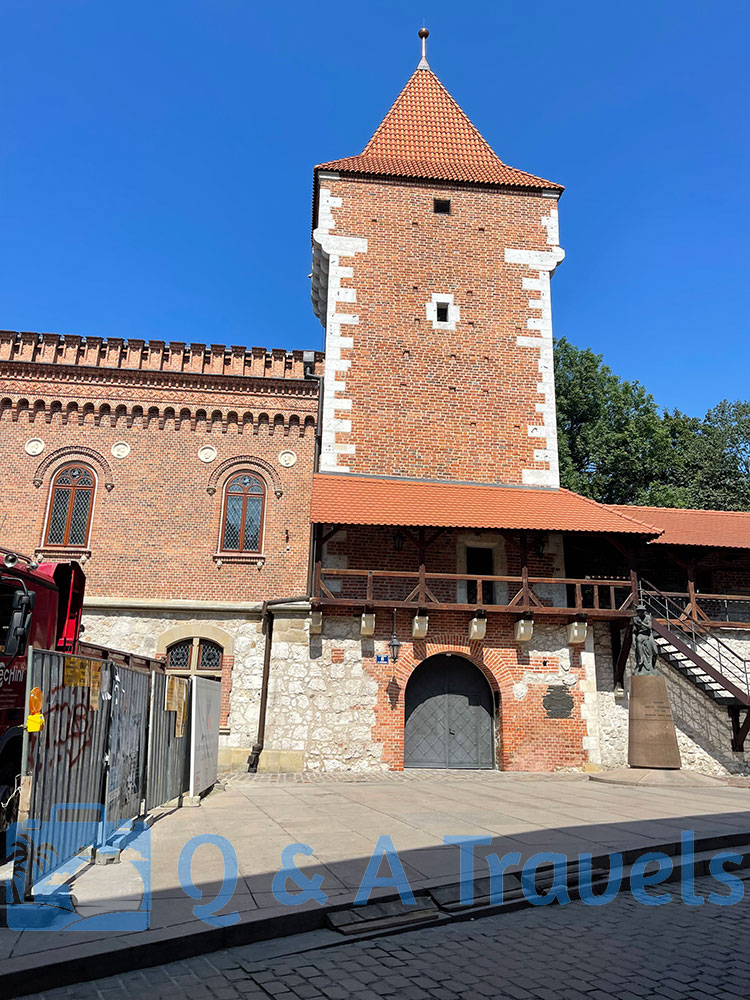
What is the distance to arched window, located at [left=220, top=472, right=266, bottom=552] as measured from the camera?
16969 millimetres

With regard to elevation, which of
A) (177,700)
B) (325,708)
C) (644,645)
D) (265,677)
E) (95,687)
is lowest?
(325,708)

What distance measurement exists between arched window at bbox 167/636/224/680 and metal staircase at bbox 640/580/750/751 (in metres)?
9.28

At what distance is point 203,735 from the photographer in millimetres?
10430

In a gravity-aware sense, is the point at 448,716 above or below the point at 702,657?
below

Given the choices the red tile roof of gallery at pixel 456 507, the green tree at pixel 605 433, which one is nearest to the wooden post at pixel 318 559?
the red tile roof of gallery at pixel 456 507

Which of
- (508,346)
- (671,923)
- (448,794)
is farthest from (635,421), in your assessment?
(671,923)

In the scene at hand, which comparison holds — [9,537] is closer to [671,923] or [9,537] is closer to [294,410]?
[294,410]

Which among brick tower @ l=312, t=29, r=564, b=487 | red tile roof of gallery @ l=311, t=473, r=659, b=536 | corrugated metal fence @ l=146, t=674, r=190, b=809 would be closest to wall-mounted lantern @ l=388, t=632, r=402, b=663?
red tile roof of gallery @ l=311, t=473, r=659, b=536

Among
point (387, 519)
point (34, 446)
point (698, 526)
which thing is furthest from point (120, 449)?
point (698, 526)

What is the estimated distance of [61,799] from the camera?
5512 millimetres

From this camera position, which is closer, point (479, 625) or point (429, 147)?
point (479, 625)

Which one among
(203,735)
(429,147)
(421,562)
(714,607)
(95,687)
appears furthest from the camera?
(429,147)

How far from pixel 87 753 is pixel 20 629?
1301mm

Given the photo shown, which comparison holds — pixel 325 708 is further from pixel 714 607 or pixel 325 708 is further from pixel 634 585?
pixel 714 607
